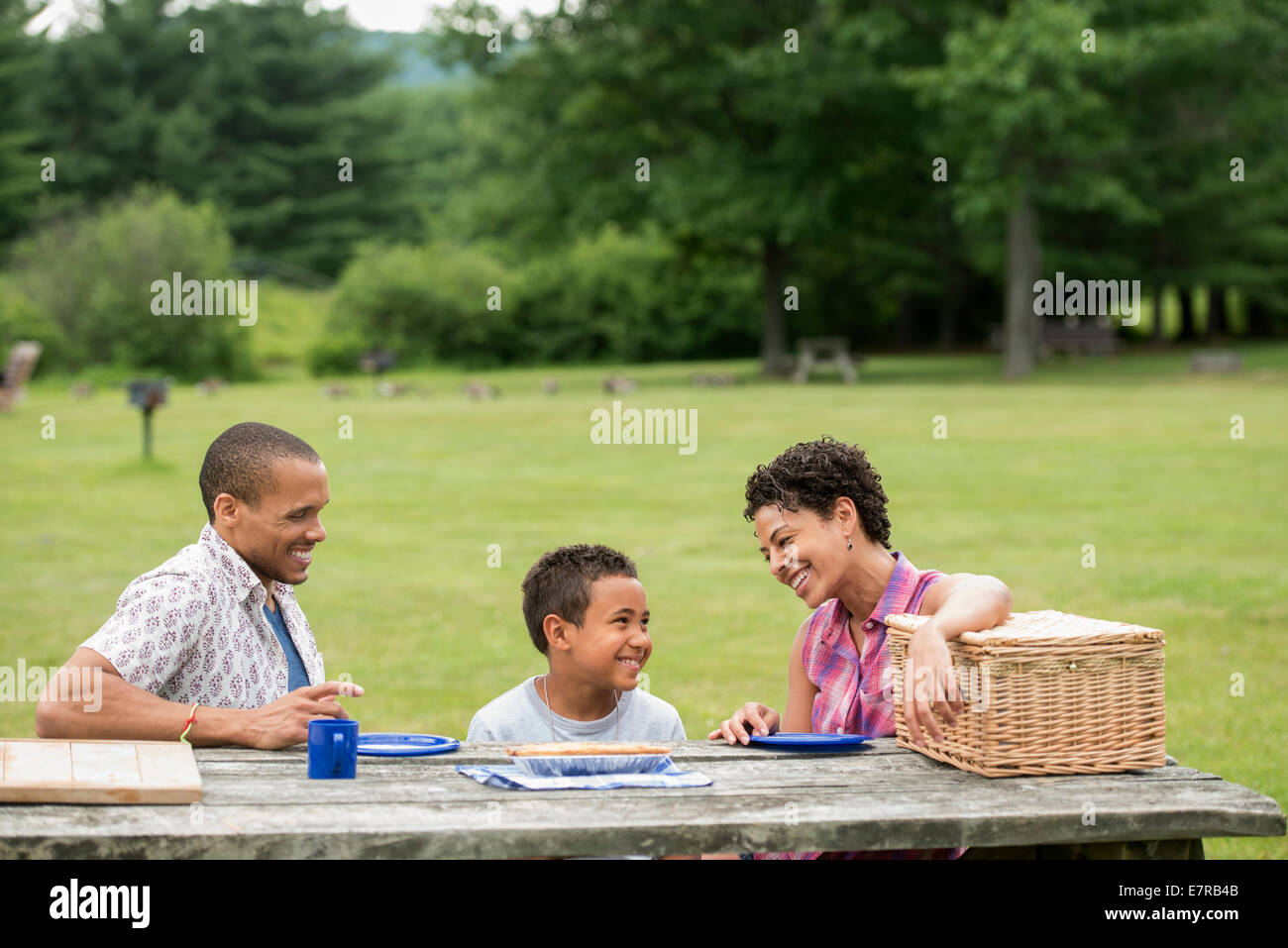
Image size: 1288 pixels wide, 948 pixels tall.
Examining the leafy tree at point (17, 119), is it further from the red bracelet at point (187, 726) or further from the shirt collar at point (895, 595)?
the shirt collar at point (895, 595)

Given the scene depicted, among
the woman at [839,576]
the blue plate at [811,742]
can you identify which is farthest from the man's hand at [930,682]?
the woman at [839,576]

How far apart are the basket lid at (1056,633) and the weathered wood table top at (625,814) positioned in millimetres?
322

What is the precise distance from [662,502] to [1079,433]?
27.2ft

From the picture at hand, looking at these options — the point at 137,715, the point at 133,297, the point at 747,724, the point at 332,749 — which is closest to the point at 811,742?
the point at 747,724

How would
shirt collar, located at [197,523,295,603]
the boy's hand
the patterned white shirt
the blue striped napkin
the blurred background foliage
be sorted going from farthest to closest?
the blurred background foliage
shirt collar, located at [197,523,295,603]
the boy's hand
the patterned white shirt
the blue striped napkin

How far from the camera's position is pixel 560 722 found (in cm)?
434

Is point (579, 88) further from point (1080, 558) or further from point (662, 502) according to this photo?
point (1080, 558)

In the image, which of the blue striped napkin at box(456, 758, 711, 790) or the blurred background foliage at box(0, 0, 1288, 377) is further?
the blurred background foliage at box(0, 0, 1288, 377)

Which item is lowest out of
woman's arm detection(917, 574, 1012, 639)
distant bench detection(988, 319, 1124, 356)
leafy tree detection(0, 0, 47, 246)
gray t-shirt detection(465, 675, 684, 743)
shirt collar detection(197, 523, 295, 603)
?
gray t-shirt detection(465, 675, 684, 743)

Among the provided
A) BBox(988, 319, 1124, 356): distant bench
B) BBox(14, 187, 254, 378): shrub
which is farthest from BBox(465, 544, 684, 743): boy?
BBox(14, 187, 254, 378): shrub

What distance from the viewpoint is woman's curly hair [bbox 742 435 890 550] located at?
160 inches

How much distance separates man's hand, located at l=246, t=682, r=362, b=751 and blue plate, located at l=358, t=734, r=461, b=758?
10cm

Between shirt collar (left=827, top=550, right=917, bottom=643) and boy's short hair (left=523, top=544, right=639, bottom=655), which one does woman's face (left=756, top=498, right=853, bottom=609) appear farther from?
boy's short hair (left=523, top=544, right=639, bottom=655)

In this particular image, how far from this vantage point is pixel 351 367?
155ft
